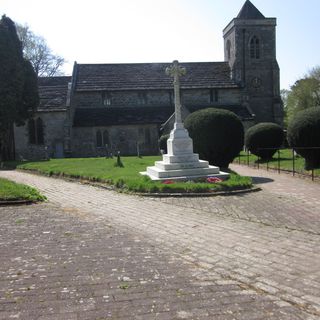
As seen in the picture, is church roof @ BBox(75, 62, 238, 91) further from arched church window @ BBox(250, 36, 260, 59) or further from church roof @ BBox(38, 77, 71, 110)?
arched church window @ BBox(250, 36, 260, 59)

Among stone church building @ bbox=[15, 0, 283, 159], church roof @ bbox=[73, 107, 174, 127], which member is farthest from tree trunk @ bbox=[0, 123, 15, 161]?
church roof @ bbox=[73, 107, 174, 127]

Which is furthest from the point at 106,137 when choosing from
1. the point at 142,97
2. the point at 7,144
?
the point at 7,144

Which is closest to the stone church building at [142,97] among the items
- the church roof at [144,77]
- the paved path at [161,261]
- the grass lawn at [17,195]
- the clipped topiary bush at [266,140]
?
the church roof at [144,77]

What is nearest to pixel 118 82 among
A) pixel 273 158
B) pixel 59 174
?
pixel 273 158

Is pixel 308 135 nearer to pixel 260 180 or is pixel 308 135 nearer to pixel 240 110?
pixel 260 180

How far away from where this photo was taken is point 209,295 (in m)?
4.78

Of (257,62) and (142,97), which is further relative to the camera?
(257,62)

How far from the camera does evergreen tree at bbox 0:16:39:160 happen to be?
3095 centimetres

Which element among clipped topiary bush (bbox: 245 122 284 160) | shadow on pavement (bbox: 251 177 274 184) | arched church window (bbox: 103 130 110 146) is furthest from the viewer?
arched church window (bbox: 103 130 110 146)

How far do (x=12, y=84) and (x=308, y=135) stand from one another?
73.4 feet

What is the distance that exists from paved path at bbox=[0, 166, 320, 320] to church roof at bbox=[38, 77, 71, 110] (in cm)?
2953

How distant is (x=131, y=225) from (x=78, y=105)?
34.3 m

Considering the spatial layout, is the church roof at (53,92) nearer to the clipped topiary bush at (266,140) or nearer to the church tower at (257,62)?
the church tower at (257,62)

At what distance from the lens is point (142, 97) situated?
4266cm
